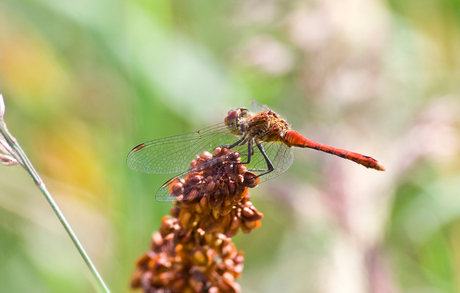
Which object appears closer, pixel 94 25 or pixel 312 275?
pixel 312 275

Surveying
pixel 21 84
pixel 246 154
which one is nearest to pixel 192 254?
pixel 246 154

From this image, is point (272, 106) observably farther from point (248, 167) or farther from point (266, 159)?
point (248, 167)

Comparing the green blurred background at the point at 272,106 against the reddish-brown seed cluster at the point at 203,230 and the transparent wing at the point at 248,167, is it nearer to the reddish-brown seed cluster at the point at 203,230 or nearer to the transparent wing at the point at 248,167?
the transparent wing at the point at 248,167

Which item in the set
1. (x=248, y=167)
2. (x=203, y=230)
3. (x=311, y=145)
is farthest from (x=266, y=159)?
(x=203, y=230)

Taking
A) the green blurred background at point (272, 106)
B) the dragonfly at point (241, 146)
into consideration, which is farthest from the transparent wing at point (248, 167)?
the green blurred background at point (272, 106)

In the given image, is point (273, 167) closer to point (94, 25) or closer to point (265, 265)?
point (265, 265)
